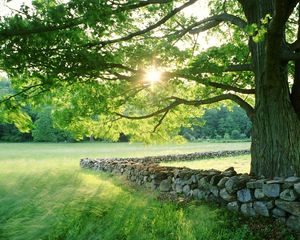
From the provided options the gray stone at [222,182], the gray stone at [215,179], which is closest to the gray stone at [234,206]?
the gray stone at [222,182]

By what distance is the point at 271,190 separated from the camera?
735 centimetres

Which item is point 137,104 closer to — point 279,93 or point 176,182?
point 176,182

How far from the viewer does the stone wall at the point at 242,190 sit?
6.98m

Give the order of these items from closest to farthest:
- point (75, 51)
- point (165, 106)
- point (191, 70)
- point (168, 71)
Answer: point (75, 51) < point (191, 70) < point (168, 71) < point (165, 106)

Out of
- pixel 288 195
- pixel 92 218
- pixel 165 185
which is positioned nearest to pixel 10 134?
pixel 165 185

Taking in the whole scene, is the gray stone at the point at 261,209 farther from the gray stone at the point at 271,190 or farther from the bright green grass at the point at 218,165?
the bright green grass at the point at 218,165

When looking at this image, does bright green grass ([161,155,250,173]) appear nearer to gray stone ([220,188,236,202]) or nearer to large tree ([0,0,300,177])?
large tree ([0,0,300,177])

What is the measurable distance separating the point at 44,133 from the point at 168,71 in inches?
2456

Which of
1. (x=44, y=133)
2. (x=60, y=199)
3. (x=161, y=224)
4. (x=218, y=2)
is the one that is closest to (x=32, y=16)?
(x=60, y=199)

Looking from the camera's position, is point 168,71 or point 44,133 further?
point 44,133

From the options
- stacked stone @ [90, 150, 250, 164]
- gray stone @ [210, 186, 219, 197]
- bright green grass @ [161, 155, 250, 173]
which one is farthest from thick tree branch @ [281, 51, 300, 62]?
stacked stone @ [90, 150, 250, 164]

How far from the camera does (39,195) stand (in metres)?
7.41

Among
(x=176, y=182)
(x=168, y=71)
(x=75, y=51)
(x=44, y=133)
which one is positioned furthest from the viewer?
(x=44, y=133)

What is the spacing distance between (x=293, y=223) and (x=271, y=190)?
2.57 feet
